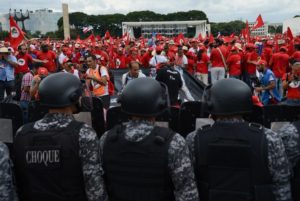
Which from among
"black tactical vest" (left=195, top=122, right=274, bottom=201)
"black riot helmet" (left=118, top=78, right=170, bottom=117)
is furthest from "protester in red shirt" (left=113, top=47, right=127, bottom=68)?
"black tactical vest" (left=195, top=122, right=274, bottom=201)

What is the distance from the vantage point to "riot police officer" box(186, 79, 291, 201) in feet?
8.14

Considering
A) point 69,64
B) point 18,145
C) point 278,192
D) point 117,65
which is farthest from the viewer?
point 117,65

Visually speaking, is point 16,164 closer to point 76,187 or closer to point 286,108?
point 76,187

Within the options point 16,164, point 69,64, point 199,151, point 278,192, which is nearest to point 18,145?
point 16,164

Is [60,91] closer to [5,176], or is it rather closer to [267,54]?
[5,176]

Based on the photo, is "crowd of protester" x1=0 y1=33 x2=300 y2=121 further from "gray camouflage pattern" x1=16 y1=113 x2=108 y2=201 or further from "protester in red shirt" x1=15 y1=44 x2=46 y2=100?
"gray camouflage pattern" x1=16 y1=113 x2=108 y2=201

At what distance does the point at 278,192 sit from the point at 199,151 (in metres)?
0.56

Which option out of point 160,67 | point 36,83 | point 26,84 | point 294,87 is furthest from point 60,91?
point 160,67

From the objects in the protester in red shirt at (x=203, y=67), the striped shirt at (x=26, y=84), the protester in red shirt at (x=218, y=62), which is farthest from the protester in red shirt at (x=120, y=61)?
the striped shirt at (x=26, y=84)

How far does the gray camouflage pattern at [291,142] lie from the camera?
2.67 m

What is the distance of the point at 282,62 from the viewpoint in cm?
1109

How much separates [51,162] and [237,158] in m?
1.21

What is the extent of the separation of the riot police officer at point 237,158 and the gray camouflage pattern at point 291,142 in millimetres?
200

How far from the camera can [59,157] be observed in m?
2.62
